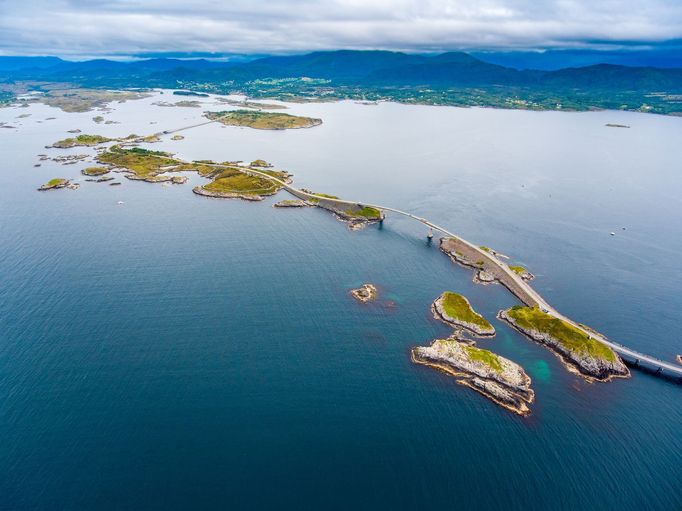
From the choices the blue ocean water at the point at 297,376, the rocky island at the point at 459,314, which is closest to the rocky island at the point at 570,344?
the blue ocean water at the point at 297,376

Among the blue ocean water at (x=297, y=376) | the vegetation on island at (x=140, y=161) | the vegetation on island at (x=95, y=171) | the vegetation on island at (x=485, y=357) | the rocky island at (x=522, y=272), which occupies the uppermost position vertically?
the vegetation on island at (x=140, y=161)

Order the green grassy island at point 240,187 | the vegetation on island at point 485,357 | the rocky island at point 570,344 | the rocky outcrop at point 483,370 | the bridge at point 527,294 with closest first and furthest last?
1. the rocky outcrop at point 483,370
2. the vegetation on island at point 485,357
3. the rocky island at point 570,344
4. the bridge at point 527,294
5. the green grassy island at point 240,187

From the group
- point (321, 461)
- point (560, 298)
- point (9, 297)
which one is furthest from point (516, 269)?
point (9, 297)

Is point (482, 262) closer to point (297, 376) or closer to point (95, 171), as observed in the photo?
Answer: point (297, 376)

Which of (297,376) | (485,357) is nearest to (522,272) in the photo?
(485,357)

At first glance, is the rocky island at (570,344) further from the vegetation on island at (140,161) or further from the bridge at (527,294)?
the vegetation on island at (140,161)

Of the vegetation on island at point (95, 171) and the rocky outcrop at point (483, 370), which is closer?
the rocky outcrop at point (483, 370)

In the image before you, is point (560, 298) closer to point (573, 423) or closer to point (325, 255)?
point (573, 423)
